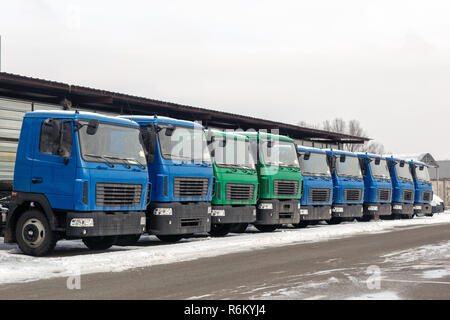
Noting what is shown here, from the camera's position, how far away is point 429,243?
16672mm

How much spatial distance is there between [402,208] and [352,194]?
605 cm

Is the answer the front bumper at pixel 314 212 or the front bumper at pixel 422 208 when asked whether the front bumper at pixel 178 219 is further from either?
the front bumper at pixel 422 208

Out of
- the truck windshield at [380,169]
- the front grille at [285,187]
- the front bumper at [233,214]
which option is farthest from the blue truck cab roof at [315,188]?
the truck windshield at [380,169]

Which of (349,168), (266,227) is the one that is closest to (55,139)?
(266,227)

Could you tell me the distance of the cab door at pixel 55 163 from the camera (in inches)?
519

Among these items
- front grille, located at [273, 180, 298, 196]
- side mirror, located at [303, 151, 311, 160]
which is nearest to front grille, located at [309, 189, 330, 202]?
side mirror, located at [303, 151, 311, 160]

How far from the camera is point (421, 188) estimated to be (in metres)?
34.4

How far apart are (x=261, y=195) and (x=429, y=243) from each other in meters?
5.56

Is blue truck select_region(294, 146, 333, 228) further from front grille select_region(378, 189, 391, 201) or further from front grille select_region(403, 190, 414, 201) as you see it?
front grille select_region(403, 190, 414, 201)

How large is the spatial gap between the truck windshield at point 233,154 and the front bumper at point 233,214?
118 centimetres

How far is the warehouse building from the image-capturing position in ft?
63.9

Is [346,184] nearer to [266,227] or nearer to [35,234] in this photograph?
[266,227]
